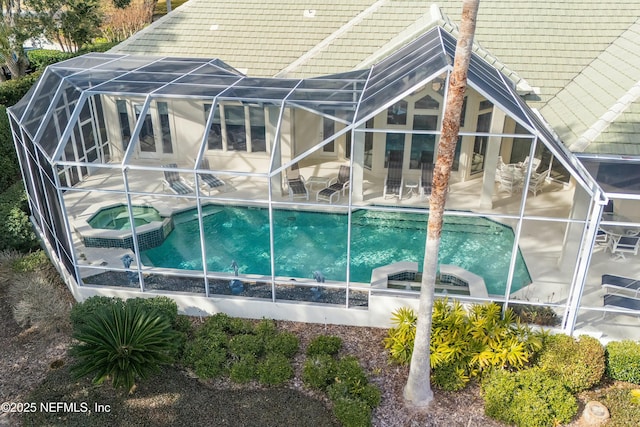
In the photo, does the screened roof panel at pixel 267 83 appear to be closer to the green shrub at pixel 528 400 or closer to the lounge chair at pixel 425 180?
the lounge chair at pixel 425 180

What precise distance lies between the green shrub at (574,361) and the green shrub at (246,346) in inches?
228

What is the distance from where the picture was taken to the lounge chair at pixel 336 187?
17.5m

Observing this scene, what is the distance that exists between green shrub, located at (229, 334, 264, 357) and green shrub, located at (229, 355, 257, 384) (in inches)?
9.5

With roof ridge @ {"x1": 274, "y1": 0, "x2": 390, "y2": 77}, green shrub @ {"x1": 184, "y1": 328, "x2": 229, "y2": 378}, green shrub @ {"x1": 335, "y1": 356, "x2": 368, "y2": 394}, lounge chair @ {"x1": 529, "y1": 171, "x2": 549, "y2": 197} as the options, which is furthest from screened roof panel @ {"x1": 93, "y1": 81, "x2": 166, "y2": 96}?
lounge chair @ {"x1": 529, "y1": 171, "x2": 549, "y2": 197}

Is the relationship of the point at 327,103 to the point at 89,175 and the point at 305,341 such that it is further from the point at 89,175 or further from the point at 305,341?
the point at 89,175

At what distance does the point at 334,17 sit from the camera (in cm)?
2139

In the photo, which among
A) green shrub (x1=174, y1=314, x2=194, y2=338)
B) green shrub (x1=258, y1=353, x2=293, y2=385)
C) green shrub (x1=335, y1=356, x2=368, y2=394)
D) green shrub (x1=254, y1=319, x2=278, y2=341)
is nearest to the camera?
green shrub (x1=335, y1=356, x2=368, y2=394)

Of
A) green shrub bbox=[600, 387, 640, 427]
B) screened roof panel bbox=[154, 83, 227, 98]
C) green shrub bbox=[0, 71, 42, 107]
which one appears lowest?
green shrub bbox=[600, 387, 640, 427]

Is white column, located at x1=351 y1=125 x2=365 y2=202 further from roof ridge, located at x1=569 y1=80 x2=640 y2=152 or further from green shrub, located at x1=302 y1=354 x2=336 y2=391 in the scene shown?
green shrub, located at x1=302 y1=354 x2=336 y2=391

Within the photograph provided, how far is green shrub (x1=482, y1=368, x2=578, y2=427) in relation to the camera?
9062 millimetres

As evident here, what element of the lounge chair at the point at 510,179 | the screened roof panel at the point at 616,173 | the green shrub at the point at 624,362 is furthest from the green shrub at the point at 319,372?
the lounge chair at the point at 510,179

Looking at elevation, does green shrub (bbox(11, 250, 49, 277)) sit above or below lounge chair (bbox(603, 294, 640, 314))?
below

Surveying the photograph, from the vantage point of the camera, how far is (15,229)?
14.3 meters

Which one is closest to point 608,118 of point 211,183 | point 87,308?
point 211,183
